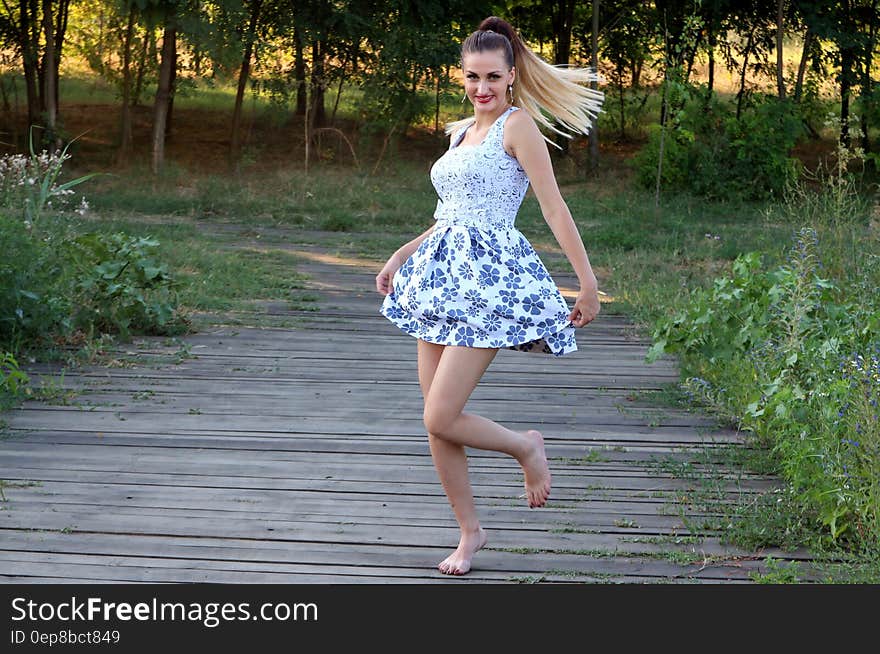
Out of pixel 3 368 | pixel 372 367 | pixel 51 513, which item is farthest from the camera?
pixel 372 367

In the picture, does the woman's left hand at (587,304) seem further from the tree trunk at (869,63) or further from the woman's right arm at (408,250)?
the tree trunk at (869,63)

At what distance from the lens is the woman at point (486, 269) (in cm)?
338

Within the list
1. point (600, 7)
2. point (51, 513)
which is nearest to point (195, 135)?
point (600, 7)

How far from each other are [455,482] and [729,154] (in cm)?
1134

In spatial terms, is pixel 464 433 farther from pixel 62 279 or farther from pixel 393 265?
pixel 62 279

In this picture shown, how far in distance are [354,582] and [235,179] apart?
1182 centimetres

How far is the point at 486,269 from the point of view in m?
3.45

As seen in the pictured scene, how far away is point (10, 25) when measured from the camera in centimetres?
1446

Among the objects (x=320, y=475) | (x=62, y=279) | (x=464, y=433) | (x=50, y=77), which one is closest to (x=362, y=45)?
(x=50, y=77)

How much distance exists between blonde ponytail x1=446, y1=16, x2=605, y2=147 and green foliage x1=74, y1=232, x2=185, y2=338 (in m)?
3.70

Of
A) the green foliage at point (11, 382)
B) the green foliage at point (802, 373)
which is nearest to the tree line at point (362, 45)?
the green foliage at point (802, 373)

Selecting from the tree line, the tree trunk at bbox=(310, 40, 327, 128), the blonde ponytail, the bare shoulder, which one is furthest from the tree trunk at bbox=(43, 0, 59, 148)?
the bare shoulder

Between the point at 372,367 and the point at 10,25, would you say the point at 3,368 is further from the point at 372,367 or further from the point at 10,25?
the point at 10,25

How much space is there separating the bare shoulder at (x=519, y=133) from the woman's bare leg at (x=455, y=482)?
2.12 ft
